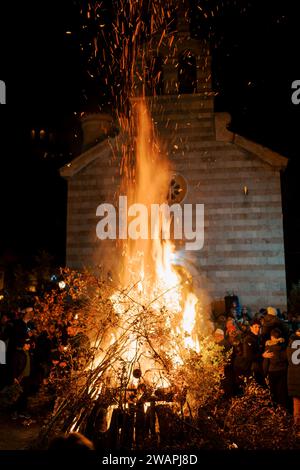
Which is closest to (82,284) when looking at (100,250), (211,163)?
(100,250)

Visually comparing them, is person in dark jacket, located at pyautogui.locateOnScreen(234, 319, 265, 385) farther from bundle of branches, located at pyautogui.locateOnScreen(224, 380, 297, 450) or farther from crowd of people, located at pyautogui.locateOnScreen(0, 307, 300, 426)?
bundle of branches, located at pyautogui.locateOnScreen(224, 380, 297, 450)

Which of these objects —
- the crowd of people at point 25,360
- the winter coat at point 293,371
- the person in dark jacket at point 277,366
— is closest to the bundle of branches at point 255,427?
the winter coat at point 293,371

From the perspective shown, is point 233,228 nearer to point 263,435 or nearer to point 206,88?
point 206,88

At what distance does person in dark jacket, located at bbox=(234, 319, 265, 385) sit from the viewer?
10.7 m

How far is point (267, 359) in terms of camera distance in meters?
10.3

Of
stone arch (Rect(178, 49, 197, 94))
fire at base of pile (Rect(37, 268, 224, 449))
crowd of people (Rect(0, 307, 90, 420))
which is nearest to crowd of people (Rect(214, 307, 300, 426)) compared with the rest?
fire at base of pile (Rect(37, 268, 224, 449))

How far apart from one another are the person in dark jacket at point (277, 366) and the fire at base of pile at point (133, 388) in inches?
71.7

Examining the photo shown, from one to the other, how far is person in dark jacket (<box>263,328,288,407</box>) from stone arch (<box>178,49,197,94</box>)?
1418 centimetres

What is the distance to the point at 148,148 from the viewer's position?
861 inches

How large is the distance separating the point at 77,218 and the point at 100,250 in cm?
190

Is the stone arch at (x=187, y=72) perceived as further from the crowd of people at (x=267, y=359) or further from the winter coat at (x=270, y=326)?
the winter coat at (x=270, y=326)

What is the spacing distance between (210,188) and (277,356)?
11282mm

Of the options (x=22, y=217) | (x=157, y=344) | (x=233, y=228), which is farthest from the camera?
(x=22, y=217)

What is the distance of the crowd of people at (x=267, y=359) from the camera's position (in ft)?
30.8
